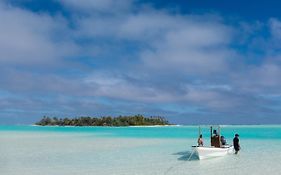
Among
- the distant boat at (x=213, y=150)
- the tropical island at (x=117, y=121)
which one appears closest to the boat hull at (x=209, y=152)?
the distant boat at (x=213, y=150)

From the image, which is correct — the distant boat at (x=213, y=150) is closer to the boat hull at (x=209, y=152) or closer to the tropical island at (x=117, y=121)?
the boat hull at (x=209, y=152)

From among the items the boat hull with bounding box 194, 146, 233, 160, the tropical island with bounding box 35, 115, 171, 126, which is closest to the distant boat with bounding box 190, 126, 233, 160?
the boat hull with bounding box 194, 146, 233, 160

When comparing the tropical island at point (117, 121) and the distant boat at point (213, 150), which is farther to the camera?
the tropical island at point (117, 121)

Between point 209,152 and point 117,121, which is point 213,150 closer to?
point 209,152

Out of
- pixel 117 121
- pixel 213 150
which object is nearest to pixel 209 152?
pixel 213 150

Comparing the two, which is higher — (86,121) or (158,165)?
(86,121)

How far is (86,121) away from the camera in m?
185

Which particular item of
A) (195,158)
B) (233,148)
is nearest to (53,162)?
(195,158)

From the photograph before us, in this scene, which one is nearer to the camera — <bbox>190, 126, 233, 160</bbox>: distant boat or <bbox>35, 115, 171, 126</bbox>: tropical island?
<bbox>190, 126, 233, 160</bbox>: distant boat

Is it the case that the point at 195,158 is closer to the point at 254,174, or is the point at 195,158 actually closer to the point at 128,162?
the point at 128,162

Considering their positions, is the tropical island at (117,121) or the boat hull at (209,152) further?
the tropical island at (117,121)

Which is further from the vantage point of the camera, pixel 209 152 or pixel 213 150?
pixel 213 150

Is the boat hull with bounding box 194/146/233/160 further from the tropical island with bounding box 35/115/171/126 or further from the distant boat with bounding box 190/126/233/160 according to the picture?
the tropical island with bounding box 35/115/171/126

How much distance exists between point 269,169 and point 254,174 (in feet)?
5.81
